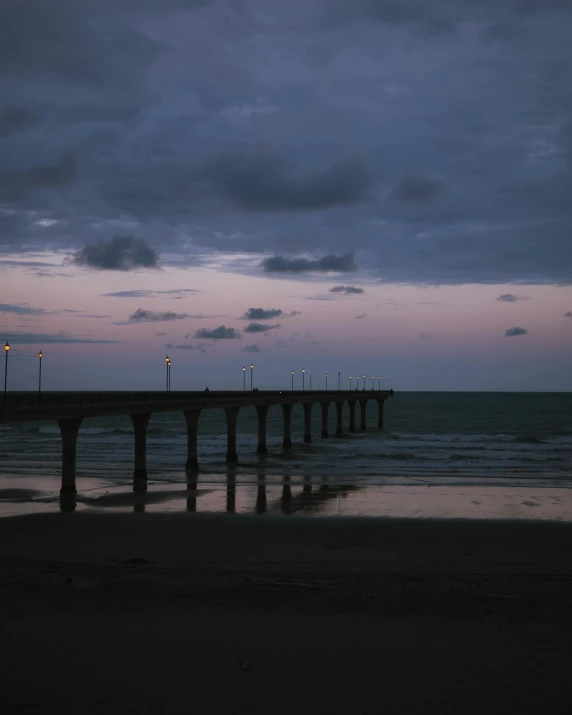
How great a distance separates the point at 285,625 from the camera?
1159cm

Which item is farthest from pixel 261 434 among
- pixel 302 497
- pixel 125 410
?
pixel 302 497

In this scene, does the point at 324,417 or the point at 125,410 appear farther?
the point at 324,417

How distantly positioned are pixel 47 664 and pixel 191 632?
2.38m

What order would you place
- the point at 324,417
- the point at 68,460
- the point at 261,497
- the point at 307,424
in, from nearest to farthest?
the point at 68,460 → the point at 261,497 → the point at 307,424 → the point at 324,417

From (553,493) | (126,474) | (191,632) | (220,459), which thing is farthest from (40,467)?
(191,632)

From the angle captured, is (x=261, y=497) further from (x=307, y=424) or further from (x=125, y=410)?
(x=307, y=424)

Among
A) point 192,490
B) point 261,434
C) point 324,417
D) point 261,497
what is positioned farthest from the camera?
point 324,417

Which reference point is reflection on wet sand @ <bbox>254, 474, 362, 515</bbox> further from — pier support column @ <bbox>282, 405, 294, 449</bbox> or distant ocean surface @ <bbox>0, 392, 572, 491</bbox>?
pier support column @ <bbox>282, 405, 294, 449</bbox>

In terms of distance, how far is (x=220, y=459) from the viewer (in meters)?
51.7

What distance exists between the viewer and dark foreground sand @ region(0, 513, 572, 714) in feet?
29.1

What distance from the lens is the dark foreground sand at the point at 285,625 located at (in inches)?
349

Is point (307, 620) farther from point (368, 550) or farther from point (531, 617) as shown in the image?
point (368, 550)

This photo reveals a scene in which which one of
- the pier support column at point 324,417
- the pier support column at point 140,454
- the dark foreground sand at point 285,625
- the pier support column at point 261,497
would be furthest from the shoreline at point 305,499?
the pier support column at point 324,417

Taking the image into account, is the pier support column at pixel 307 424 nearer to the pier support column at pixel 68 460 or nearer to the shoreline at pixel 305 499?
the shoreline at pixel 305 499
